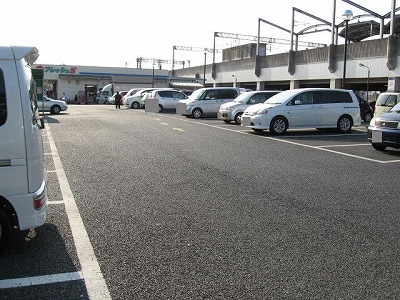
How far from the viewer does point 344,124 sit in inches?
659

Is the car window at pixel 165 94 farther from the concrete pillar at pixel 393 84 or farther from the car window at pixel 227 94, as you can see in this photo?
the concrete pillar at pixel 393 84

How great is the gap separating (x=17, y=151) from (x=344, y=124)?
48.6 ft

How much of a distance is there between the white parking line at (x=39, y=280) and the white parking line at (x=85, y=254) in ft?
0.30

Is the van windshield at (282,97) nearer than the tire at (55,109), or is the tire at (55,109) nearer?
the van windshield at (282,97)

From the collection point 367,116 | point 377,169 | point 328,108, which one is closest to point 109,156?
point 377,169

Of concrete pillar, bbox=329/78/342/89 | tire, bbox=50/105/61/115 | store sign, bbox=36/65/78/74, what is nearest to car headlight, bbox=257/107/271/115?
tire, bbox=50/105/61/115

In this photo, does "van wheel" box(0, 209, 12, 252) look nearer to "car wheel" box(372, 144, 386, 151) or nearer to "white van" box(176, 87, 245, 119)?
"car wheel" box(372, 144, 386, 151)

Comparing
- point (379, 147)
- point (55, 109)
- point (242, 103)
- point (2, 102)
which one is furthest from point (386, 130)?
point (55, 109)

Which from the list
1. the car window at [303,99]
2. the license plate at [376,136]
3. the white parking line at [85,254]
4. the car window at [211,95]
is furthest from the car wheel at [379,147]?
the car window at [211,95]

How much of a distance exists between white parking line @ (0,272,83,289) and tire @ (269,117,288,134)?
12488 millimetres

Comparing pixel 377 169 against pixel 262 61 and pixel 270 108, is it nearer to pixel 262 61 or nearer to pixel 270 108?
pixel 270 108

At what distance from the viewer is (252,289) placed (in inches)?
137

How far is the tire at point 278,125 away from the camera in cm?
1552

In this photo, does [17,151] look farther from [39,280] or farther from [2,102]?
[39,280]
